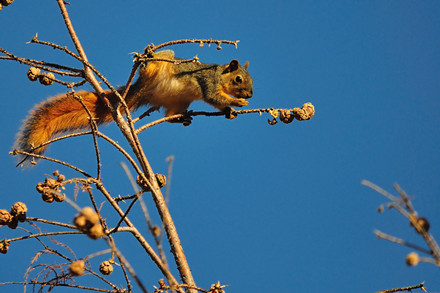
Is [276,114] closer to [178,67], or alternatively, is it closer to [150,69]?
[150,69]

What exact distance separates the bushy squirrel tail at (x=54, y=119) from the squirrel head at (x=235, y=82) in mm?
1449

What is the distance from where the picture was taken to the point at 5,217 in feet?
5.62

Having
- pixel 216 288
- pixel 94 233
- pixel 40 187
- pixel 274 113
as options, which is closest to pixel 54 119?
pixel 40 187

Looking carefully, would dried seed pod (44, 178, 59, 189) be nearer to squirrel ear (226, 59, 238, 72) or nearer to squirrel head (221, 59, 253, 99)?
squirrel head (221, 59, 253, 99)

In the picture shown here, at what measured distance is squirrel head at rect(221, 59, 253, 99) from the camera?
13.9 ft

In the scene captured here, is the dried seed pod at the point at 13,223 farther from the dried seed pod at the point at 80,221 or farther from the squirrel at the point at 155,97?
the dried seed pod at the point at 80,221

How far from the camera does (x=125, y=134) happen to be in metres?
2.26

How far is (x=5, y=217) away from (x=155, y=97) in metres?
2.06

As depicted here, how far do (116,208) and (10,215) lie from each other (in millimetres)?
388

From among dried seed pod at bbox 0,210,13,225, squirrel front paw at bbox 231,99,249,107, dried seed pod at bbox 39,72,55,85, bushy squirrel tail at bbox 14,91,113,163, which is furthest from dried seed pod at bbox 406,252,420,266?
squirrel front paw at bbox 231,99,249,107

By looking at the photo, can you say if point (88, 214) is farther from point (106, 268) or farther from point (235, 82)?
point (235, 82)

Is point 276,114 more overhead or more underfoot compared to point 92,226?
more overhead

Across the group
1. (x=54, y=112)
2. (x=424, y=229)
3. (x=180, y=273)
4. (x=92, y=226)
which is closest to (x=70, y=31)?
(x=54, y=112)

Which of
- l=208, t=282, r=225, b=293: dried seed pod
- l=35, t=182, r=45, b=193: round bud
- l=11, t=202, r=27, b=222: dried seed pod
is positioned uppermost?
l=35, t=182, r=45, b=193: round bud
